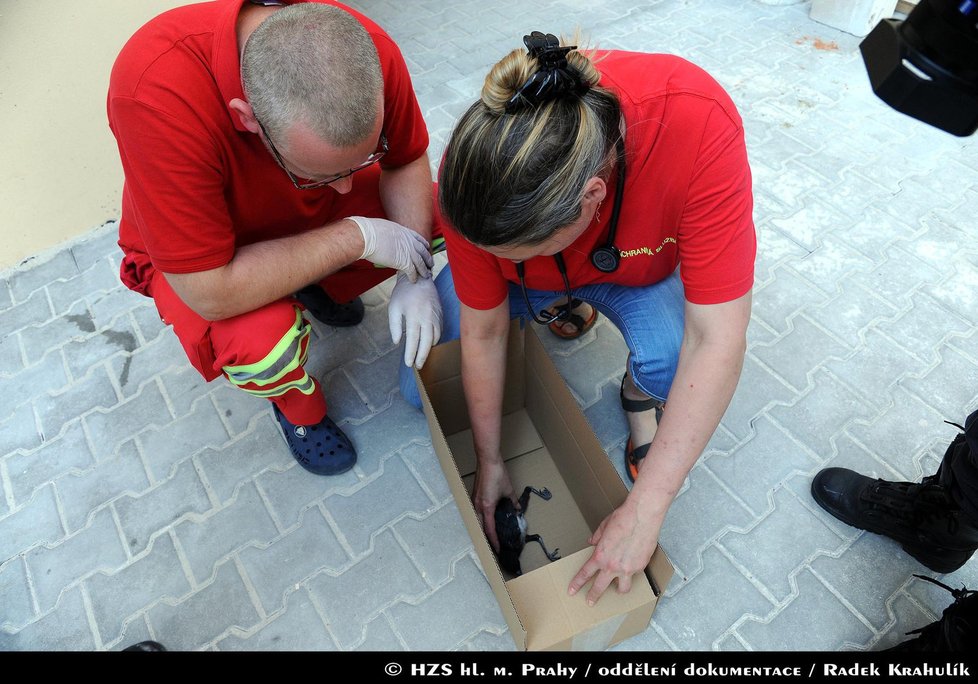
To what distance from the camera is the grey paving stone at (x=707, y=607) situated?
1535 mm

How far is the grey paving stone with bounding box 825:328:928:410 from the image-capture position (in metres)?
1.98

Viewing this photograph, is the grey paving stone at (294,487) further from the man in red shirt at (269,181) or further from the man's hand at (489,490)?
the man's hand at (489,490)

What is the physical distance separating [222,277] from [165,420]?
2.90 ft

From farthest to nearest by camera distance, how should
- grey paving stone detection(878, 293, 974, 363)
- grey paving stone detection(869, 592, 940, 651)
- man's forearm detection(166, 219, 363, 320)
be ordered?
grey paving stone detection(878, 293, 974, 363)
grey paving stone detection(869, 592, 940, 651)
man's forearm detection(166, 219, 363, 320)

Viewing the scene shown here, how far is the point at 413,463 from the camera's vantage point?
1885 millimetres

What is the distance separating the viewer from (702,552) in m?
1.67

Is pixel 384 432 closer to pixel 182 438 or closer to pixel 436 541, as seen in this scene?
pixel 436 541

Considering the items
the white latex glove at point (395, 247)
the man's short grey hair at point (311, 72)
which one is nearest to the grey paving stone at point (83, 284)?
the white latex glove at point (395, 247)

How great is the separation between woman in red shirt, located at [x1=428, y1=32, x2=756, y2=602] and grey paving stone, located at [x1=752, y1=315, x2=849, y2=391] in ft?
2.25

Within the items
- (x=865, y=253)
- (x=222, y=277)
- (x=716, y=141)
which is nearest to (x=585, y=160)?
(x=716, y=141)

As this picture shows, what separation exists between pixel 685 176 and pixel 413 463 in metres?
1.18

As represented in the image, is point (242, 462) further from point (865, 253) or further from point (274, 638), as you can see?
point (865, 253)

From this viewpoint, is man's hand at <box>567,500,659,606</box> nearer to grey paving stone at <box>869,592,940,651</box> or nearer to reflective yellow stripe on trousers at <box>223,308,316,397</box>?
grey paving stone at <box>869,592,940,651</box>

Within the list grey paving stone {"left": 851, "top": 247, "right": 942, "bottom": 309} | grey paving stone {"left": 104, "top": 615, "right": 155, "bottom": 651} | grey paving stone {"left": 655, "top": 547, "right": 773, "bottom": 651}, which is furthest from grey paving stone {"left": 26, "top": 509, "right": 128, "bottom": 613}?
grey paving stone {"left": 851, "top": 247, "right": 942, "bottom": 309}
